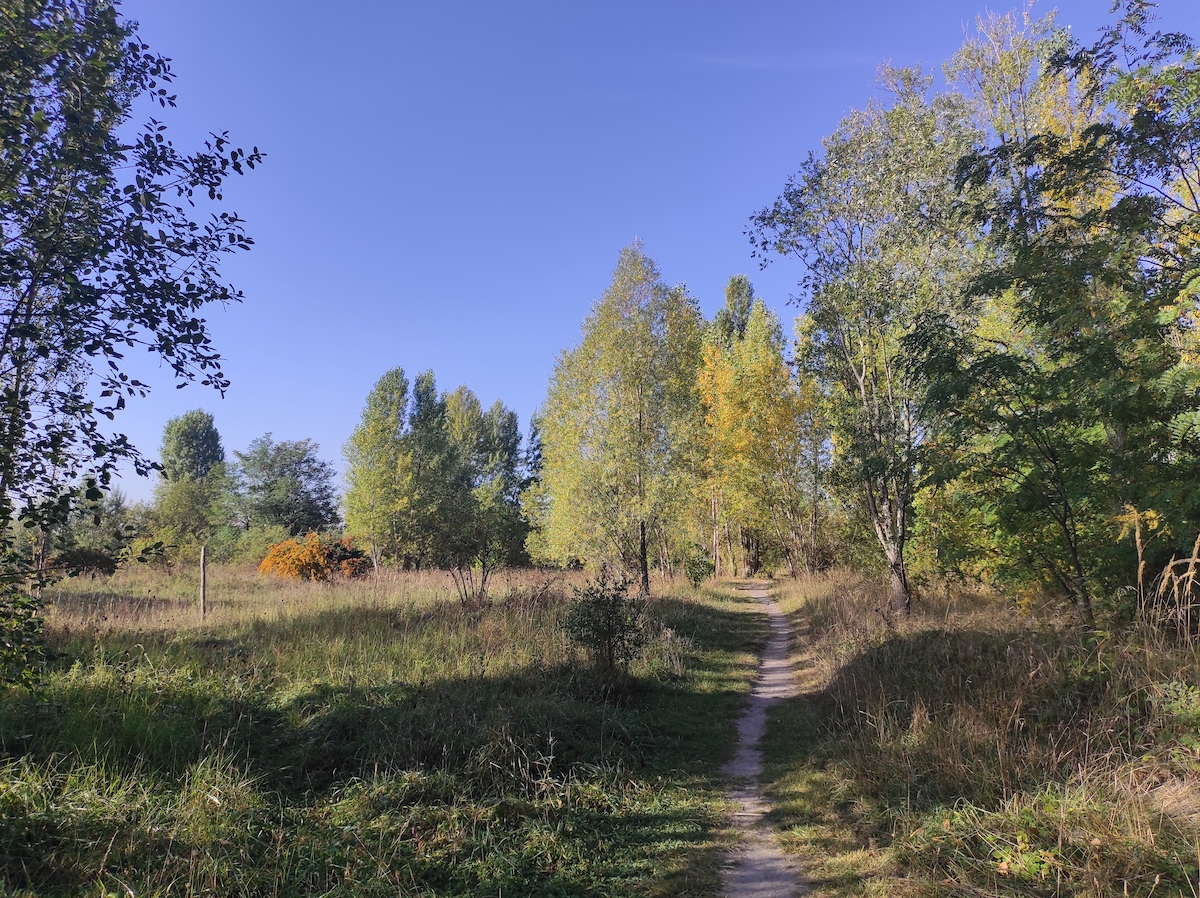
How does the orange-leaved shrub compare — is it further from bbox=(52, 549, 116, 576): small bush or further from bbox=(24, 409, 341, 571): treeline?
bbox=(52, 549, 116, 576): small bush

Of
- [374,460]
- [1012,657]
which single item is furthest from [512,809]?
[374,460]

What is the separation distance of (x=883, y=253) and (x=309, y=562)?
21.4m

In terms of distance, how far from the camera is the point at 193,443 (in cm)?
6719

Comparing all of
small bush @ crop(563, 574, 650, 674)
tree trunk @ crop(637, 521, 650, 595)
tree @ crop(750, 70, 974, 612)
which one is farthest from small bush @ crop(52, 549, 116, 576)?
tree trunk @ crop(637, 521, 650, 595)

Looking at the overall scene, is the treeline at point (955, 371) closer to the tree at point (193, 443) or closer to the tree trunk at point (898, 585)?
the tree trunk at point (898, 585)

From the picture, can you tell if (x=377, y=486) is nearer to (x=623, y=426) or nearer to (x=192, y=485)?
(x=623, y=426)

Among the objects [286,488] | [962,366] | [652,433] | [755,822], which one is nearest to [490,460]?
[286,488]

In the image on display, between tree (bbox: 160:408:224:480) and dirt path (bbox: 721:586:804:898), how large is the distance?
2581 inches

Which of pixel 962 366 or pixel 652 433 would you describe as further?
pixel 652 433

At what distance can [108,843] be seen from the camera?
3578 mm

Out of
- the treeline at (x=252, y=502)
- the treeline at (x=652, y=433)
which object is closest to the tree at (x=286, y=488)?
the treeline at (x=252, y=502)

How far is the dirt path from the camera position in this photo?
13.3 feet

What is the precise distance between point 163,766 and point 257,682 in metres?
1.83

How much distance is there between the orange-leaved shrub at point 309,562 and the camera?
853 inches
